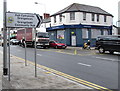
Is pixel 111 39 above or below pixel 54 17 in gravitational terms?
below

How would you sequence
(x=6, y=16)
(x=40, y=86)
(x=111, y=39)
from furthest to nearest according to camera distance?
(x=111, y=39) → (x=6, y=16) → (x=40, y=86)

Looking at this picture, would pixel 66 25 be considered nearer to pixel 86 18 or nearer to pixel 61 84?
pixel 86 18

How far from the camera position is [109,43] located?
18.2 meters

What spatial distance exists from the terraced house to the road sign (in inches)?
1052

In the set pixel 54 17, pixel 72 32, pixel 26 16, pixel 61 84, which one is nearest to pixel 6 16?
pixel 26 16

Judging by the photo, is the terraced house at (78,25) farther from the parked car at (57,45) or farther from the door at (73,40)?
the parked car at (57,45)

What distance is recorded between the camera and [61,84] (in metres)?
6.14

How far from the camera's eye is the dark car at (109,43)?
1749cm

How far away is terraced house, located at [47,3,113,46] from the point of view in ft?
111

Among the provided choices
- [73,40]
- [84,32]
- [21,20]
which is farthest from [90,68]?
[84,32]

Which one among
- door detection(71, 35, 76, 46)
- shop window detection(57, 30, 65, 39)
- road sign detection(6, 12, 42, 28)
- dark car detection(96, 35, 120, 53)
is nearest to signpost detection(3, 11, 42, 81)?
road sign detection(6, 12, 42, 28)

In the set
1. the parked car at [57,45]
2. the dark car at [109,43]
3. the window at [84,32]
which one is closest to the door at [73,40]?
the window at [84,32]

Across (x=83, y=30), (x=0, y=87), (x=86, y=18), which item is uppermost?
(x=86, y=18)

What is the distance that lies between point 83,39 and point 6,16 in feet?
92.4
